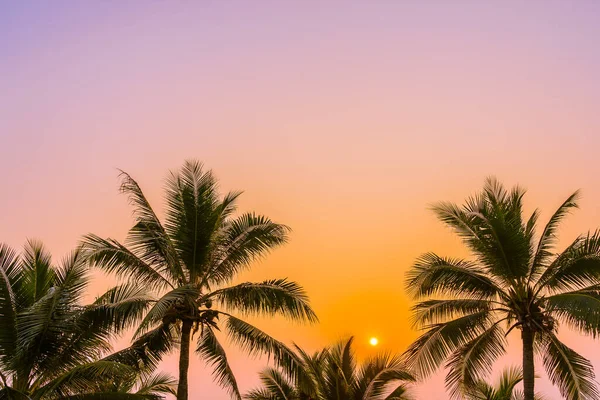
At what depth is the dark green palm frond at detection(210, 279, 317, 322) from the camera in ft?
80.5

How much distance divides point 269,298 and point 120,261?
4768 mm

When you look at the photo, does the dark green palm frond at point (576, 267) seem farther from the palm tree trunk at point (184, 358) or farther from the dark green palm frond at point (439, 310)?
the palm tree trunk at point (184, 358)

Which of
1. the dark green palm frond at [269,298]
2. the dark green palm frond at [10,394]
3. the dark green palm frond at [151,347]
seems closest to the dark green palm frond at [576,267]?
the dark green palm frond at [269,298]

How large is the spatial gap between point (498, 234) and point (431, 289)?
2.86 meters

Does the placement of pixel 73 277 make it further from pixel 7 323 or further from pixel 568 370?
pixel 568 370

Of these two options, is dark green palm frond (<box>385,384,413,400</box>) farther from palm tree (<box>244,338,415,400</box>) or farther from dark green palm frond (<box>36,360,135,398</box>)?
dark green palm frond (<box>36,360,135,398</box>)

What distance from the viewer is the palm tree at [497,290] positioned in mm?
24188

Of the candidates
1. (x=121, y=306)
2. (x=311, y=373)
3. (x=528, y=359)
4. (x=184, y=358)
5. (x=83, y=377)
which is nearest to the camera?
(x=83, y=377)

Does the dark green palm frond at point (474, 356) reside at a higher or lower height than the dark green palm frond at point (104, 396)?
higher

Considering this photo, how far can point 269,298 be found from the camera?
24.7m

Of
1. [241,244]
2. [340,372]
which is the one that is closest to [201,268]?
[241,244]

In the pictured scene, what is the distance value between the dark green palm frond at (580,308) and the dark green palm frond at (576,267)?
1.33ft

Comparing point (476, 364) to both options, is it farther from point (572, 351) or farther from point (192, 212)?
point (192, 212)

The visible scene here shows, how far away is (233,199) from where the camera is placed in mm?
26078
